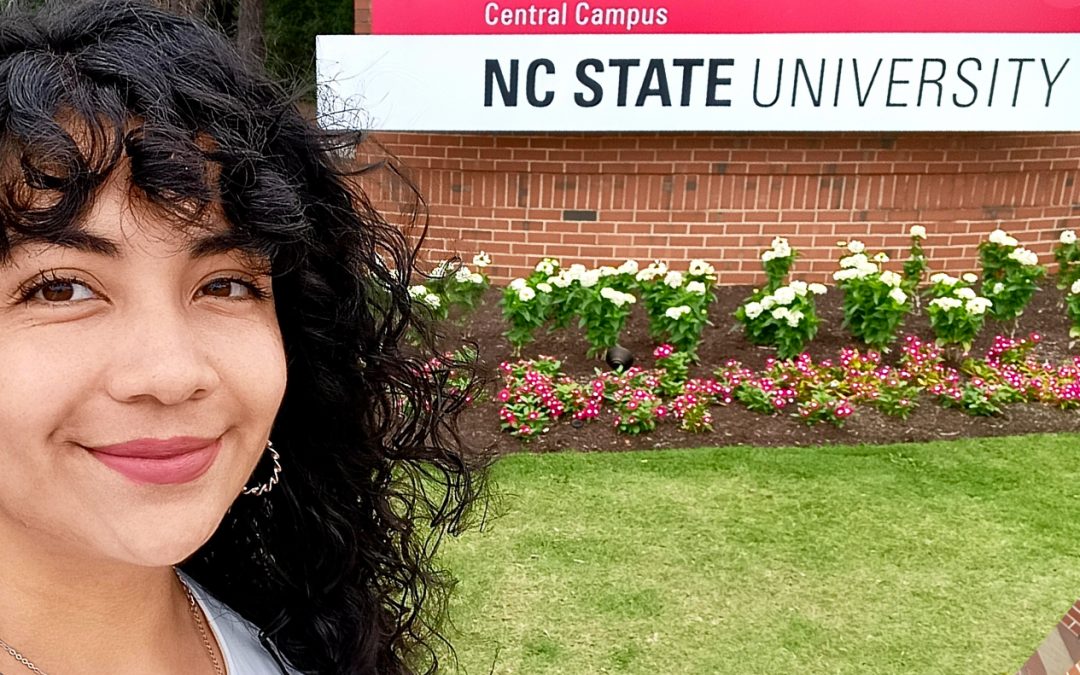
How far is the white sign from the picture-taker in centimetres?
502

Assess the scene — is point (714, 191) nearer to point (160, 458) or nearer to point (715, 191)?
point (715, 191)

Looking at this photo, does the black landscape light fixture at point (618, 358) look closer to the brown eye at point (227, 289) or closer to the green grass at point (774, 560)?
the green grass at point (774, 560)

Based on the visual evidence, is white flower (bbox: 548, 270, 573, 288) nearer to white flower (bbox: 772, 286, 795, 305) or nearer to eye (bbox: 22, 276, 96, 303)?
white flower (bbox: 772, 286, 795, 305)

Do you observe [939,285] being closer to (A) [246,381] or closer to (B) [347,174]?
(B) [347,174]

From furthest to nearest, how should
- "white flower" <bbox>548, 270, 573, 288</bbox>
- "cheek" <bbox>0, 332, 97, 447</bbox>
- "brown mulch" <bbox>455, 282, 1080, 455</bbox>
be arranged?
"white flower" <bbox>548, 270, 573, 288</bbox>
"brown mulch" <bbox>455, 282, 1080, 455</bbox>
"cheek" <bbox>0, 332, 97, 447</bbox>

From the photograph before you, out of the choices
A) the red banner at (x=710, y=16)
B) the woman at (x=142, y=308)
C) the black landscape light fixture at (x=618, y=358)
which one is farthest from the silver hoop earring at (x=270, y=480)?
the red banner at (x=710, y=16)

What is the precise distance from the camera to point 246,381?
0.92m

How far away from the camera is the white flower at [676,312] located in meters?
4.33

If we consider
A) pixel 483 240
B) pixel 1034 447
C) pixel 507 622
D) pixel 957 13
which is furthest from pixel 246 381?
pixel 957 13

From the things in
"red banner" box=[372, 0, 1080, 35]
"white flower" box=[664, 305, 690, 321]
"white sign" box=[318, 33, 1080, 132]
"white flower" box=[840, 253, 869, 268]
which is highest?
"red banner" box=[372, 0, 1080, 35]

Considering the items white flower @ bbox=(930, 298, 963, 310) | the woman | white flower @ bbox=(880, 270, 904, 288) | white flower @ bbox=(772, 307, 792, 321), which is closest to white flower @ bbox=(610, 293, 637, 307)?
white flower @ bbox=(772, 307, 792, 321)

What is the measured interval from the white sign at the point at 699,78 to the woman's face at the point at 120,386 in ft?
14.2

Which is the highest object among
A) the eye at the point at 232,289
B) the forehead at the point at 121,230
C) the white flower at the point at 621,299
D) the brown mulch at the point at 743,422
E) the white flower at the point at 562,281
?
the forehead at the point at 121,230

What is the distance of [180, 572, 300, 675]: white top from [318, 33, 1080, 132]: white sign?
4051 mm
